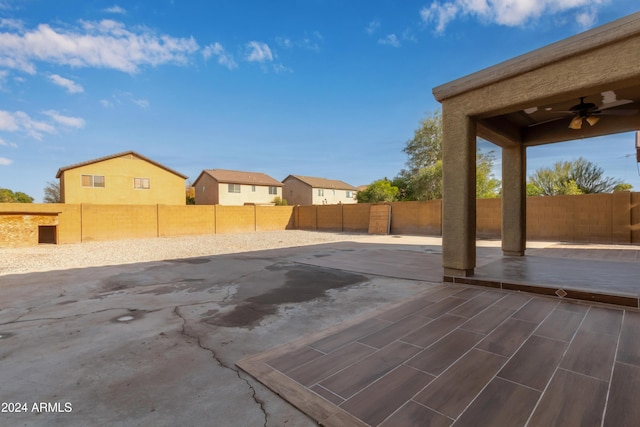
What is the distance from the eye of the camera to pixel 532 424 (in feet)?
4.38

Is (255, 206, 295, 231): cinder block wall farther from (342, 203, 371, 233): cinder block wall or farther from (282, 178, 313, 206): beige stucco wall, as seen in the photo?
(282, 178, 313, 206): beige stucco wall

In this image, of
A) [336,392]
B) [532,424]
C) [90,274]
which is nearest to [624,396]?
[532,424]

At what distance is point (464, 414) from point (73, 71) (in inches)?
593

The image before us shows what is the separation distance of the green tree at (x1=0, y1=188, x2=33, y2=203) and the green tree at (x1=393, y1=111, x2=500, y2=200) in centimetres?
3677

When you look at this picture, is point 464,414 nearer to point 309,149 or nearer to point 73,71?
point 73,71

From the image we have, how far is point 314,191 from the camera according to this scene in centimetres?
3184

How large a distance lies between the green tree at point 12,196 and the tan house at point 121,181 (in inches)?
607

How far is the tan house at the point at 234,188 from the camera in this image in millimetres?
26688

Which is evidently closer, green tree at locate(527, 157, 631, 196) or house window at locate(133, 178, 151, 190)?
green tree at locate(527, 157, 631, 196)

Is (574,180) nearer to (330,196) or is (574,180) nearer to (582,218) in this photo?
(582,218)

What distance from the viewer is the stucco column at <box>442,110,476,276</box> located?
398 centimetres

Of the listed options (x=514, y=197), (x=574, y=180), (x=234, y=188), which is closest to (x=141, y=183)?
(x=234, y=188)

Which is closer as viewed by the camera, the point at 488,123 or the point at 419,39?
the point at 488,123

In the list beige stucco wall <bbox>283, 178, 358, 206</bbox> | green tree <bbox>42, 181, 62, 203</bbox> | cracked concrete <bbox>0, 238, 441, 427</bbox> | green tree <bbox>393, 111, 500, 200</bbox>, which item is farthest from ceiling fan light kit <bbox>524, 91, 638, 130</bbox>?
green tree <bbox>42, 181, 62, 203</bbox>
